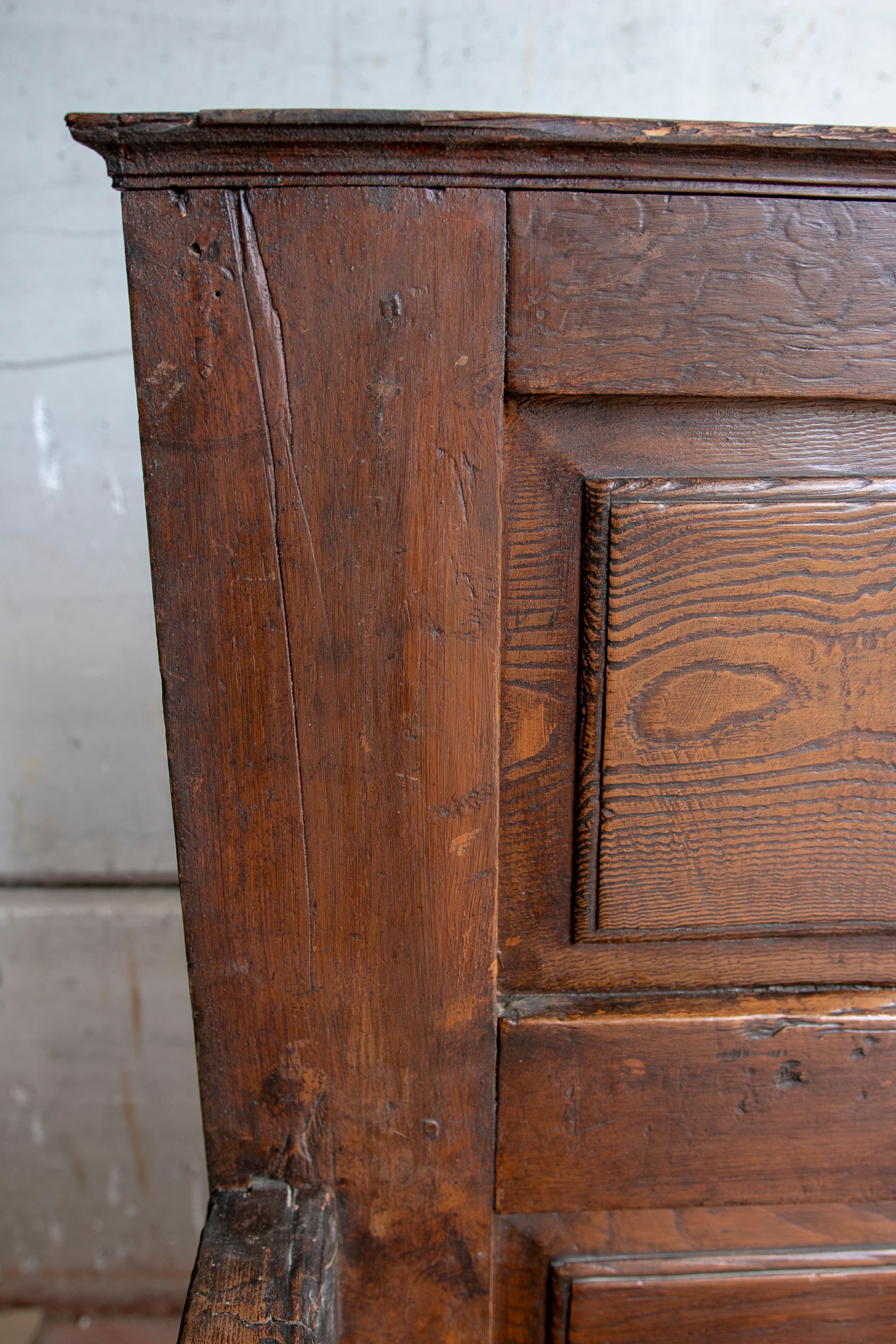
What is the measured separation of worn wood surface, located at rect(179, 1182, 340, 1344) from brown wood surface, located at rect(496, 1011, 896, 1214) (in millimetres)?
141

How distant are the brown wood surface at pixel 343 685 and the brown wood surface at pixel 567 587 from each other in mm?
27

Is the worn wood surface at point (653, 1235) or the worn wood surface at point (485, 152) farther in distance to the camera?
the worn wood surface at point (653, 1235)

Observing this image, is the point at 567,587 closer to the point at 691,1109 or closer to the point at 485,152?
the point at 485,152

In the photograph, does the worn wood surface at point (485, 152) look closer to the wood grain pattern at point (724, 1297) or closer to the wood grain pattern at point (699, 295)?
the wood grain pattern at point (699, 295)

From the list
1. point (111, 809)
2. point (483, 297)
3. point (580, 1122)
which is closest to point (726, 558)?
point (483, 297)

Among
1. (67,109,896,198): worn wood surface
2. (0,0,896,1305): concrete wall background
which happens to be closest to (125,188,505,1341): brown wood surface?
(67,109,896,198): worn wood surface

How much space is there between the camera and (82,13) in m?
0.90

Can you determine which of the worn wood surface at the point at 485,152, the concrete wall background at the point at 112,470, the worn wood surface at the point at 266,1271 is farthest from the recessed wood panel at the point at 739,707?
the concrete wall background at the point at 112,470

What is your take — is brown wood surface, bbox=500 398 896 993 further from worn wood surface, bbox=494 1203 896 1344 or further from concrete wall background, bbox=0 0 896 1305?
concrete wall background, bbox=0 0 896 1305

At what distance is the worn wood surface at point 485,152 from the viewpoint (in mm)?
420

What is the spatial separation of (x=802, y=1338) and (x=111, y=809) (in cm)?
101

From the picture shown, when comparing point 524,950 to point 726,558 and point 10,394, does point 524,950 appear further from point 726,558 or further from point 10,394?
point 10,394

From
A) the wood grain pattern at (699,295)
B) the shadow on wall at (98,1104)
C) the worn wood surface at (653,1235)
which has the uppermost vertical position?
the wood grain pattern at (699,295)

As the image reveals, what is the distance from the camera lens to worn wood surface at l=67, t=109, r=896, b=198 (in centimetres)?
42
